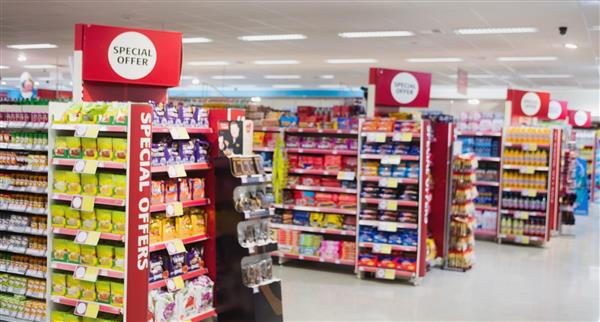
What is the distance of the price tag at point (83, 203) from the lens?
16.3ft

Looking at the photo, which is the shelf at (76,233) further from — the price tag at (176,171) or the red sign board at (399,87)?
the red sign board at (399,87)

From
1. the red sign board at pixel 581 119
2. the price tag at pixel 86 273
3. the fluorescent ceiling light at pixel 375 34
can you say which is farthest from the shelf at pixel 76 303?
the red sign board at pixel 581 119

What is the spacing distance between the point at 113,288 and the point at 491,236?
881 centimetres

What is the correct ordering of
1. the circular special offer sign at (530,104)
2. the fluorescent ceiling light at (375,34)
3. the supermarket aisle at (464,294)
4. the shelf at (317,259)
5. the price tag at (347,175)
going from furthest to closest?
the circular special offer sign at (530,104), the fluorescent ceiling light at (375,34), the shelf at (317,259), the price tag at (347,175), the supermarket aisle at (464,294)

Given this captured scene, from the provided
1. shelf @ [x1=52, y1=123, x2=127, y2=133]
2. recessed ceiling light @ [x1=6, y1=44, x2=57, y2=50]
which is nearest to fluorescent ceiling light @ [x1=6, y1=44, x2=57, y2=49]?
recessed ceiling light @ [x1=6, y1=44, x2=57, y2=50]

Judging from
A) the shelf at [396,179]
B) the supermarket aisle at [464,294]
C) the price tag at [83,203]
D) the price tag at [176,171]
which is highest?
the price tag at [176,171]

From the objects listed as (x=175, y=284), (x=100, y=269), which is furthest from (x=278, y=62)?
(x=100, y=269)

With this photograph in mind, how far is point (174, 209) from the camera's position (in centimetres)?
532

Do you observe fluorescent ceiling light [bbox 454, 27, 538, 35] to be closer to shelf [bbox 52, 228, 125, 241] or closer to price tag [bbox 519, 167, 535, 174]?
price tag [bbox 519, 167, 535, 174]

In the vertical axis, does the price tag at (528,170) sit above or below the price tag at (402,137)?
below

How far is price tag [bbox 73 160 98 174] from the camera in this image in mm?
4934

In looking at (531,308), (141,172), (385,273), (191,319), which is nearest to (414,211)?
(385,273)

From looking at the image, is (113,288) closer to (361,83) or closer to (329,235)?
(329,235)

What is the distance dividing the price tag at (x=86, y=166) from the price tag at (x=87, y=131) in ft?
0.64
